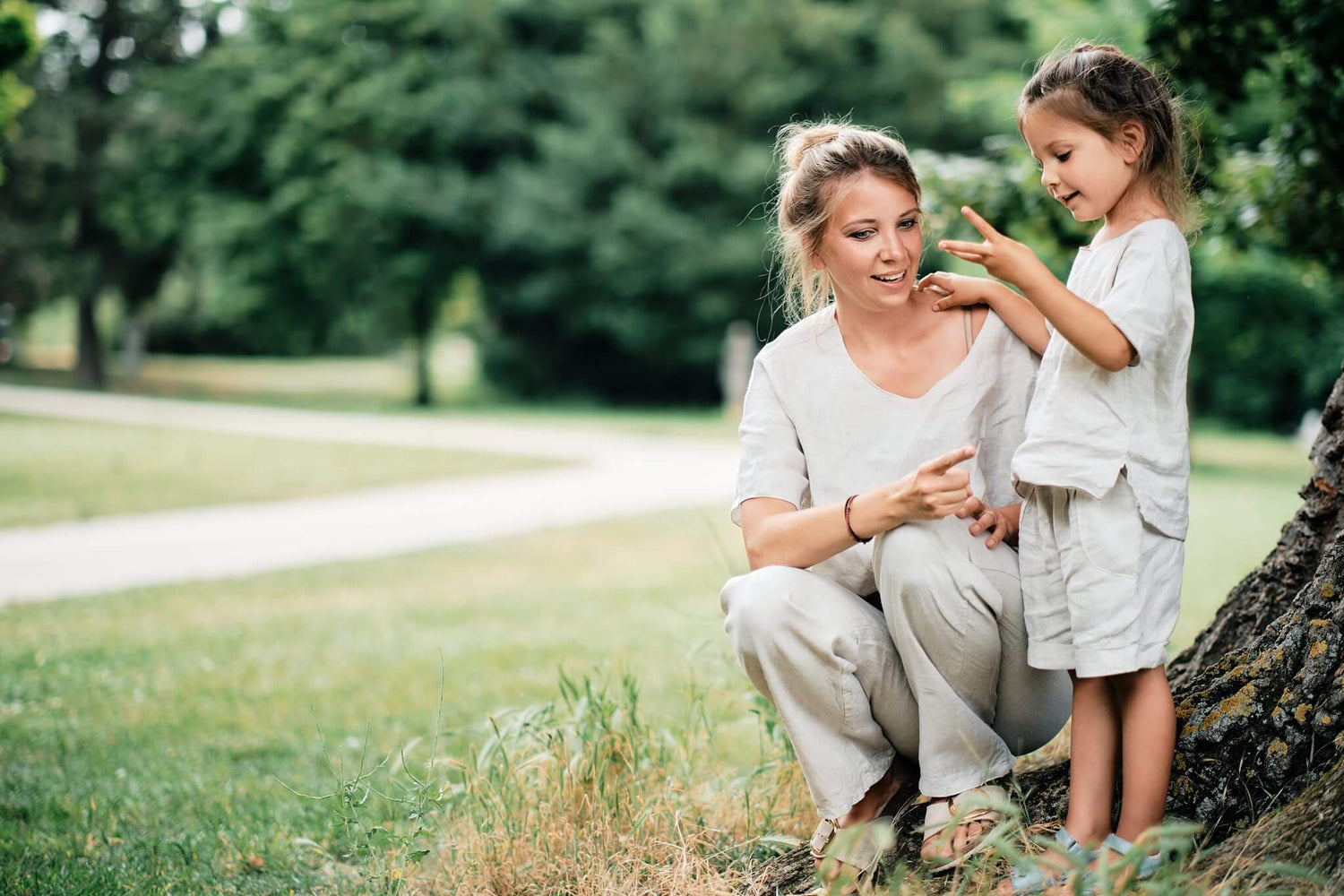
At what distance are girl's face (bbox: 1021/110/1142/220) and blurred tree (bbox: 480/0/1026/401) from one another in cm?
1963

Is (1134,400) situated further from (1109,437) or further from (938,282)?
(938,282)

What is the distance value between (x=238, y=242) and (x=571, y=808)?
81.5ft

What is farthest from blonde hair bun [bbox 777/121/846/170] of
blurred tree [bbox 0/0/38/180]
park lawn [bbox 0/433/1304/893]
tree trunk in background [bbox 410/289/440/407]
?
tree trunk in background [bbox 410/289/440/407]

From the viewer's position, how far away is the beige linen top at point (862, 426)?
7.93 feet

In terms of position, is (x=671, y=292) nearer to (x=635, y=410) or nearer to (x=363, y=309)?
(x=635, y=410)

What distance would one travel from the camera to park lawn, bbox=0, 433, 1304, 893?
9.91 feet

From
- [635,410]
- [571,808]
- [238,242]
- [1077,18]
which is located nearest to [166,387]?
[238,242]

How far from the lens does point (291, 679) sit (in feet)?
16.2

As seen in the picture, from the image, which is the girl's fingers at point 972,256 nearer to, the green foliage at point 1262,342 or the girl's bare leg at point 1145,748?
the girl's bare leg at point 1145,748

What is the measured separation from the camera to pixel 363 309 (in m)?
25.4

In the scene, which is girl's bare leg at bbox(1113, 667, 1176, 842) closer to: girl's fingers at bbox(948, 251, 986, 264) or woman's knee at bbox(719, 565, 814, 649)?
woman's knee at bbox(719, 565, 814, 649)

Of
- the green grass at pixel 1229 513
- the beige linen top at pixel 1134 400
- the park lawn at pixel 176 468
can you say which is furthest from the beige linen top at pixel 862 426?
the park lawn at pixel 176 468

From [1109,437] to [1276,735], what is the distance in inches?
23.3

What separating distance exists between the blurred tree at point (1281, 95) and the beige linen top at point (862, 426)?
1961mm
